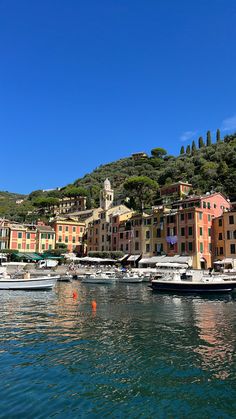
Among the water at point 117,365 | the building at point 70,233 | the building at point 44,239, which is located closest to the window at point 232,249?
the water at point 117,365

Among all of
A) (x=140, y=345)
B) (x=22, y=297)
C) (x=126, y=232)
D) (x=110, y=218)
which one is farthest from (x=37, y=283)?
(x=110, y=218)

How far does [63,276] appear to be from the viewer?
189 feet

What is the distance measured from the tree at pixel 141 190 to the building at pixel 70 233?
52.6ft

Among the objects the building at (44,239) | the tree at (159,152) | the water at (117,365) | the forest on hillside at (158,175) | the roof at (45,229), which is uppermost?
the tree at (159,152)

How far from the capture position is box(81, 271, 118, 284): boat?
53.1 metres

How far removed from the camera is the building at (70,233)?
8879 centimetres

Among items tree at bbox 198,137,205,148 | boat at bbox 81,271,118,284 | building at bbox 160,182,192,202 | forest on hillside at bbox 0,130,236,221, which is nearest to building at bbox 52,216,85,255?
forest on hillside at bbox 0,130,236,221

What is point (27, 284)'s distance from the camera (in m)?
39.9

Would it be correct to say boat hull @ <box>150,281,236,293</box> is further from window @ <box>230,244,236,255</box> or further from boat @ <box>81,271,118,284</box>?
window @ <box>230,244,236,255</box>

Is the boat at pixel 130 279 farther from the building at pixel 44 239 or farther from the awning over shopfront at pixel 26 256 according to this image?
the building at pixel 44 239

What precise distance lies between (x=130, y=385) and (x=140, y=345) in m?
4.60

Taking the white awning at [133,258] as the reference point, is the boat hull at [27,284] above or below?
below

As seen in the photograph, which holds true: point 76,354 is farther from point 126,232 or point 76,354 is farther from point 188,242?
point 126,232

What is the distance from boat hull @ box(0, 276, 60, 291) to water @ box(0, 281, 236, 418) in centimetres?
1572
